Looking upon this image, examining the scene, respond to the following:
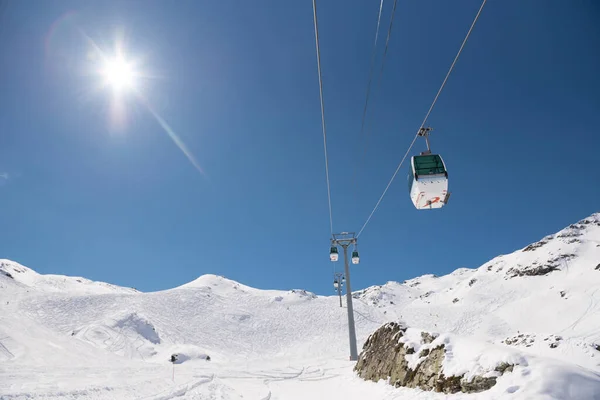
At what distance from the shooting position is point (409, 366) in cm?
1005

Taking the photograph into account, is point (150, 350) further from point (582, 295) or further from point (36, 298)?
point (582, 295)

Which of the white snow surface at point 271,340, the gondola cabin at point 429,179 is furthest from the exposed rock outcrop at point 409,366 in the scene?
the gondola cabin at point 429,179

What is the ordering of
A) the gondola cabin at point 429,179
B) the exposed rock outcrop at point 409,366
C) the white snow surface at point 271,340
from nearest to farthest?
1. the exposed rock outcrop at point 409,366
2. the white snow surface at point 271,340
3. the gondola cabin at point 429,179

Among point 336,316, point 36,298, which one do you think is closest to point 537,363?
point 336,316

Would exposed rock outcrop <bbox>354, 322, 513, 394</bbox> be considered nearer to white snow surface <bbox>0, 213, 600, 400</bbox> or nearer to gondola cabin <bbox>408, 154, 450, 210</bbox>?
white snow surface <bbox>0, 213, 600, 400</bbox>

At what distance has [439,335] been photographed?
32.9ft

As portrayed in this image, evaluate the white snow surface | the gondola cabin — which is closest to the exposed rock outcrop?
the white snow surface

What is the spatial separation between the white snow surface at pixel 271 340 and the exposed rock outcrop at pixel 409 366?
7.7 inches

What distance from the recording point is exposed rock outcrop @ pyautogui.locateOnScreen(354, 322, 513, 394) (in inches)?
282

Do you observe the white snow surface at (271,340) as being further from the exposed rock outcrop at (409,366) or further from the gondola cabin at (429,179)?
the gondola cabin at (429,179)

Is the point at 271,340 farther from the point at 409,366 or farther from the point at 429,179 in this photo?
the point at 429,179

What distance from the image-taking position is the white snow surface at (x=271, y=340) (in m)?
8.38

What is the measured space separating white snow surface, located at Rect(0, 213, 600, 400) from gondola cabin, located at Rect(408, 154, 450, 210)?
4422 millimetres

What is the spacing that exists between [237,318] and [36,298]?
2888 cm
